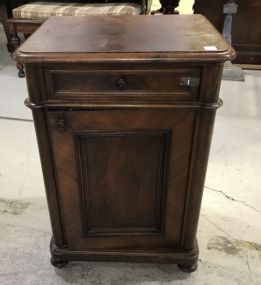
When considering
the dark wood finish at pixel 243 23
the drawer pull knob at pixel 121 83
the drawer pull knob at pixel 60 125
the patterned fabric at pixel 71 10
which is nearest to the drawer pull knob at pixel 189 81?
the drawer pull knob at pixel 121 83

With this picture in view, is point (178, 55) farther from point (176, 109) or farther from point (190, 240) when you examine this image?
point (190, 240)

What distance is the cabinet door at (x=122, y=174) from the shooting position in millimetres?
795

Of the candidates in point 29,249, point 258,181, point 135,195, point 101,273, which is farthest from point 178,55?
point 258,181

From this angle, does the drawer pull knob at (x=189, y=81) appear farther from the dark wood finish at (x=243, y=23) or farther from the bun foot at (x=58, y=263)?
the dark wood finish at (x=243, y=23)

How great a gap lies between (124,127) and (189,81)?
190 mm

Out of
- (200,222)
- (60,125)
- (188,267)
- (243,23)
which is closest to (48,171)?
(60,125)

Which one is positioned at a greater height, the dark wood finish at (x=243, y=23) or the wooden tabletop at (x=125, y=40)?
the wooden tabletop at (x=125, y=40)

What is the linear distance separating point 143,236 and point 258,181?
716mm

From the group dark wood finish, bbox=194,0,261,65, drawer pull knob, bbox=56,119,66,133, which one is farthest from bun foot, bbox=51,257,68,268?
dark wood finish, bbox=194,0,261,65

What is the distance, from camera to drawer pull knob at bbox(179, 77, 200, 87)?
73cm

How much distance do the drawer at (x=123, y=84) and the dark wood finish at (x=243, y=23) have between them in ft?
7.18

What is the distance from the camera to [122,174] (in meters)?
0.90

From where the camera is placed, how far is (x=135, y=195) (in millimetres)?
938

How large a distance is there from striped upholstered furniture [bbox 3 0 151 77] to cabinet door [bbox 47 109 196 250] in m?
1.64
